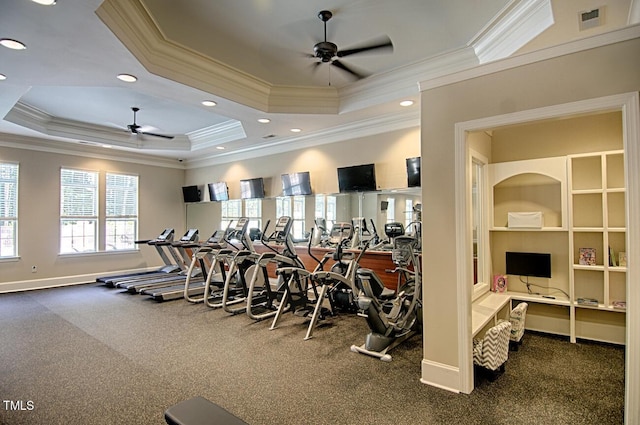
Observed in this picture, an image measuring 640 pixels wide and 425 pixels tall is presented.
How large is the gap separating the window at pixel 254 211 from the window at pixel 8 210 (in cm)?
481

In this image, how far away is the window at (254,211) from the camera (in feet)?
27.1

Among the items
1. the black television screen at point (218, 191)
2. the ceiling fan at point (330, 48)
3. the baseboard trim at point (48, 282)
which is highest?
the ceiling fan at point (330, 48)

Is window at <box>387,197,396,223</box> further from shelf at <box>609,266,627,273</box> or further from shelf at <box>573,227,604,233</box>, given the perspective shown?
shelf at <box>609,266,627,273</box>

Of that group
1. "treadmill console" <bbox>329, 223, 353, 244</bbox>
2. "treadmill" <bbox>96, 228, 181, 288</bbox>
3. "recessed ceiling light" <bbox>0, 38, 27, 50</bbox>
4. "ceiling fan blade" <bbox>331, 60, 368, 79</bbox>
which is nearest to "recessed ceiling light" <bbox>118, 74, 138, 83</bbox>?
"recessed ceiling light" <bbox>0, 38, 27, 50</bbox>

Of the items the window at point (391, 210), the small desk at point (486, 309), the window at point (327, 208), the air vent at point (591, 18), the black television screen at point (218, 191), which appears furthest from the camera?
the black television screen at point (218, 191)

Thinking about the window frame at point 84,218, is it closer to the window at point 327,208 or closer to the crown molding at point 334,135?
the crown molding at point 334,135

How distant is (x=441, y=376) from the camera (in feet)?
9.95

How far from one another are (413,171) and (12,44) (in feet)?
16.9

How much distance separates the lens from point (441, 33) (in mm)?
3893

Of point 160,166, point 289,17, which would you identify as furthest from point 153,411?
A: point 160,166

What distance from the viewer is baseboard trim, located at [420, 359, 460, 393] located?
117 inches

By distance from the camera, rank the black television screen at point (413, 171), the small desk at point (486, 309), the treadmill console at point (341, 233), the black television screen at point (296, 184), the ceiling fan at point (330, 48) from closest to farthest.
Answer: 1. the small desk at point (486, 309)
2. the ceiling fan at point (330, 48)
3. the black television screen at point (413, 171)
4. the treadmill console at point (341, 233)
5. the black television screen at point (296, 184)

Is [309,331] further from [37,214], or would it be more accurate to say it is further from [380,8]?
[37,214]

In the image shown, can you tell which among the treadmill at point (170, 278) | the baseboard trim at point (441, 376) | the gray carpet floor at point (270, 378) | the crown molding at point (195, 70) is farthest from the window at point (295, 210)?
the baseboard trim at point (441, 376)
